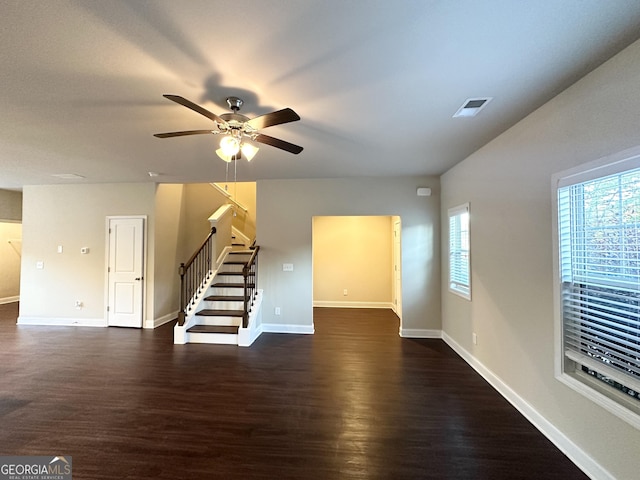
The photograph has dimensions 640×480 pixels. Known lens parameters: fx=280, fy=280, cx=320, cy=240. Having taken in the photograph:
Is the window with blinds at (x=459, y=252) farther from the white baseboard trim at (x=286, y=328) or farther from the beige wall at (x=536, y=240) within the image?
the white baseboard trim at (x=286, y=328)

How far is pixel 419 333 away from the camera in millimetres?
4711

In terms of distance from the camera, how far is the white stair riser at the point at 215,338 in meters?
4.39

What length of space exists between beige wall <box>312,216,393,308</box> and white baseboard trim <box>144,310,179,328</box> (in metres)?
3.20

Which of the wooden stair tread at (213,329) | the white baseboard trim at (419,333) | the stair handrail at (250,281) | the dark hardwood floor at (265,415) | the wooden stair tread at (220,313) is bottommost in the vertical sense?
the dark hardwood floor at (265,415)

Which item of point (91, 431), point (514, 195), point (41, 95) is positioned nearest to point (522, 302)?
point (514, 195)

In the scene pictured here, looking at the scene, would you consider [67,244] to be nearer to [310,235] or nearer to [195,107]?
[310,235]

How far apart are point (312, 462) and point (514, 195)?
9.32ft

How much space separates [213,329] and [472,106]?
449 centimetres

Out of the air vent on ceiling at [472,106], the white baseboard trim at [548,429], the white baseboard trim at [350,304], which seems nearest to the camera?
the white baseboard trim at [548,429]

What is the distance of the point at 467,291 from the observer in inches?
149

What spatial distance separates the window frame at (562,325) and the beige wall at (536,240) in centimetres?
5

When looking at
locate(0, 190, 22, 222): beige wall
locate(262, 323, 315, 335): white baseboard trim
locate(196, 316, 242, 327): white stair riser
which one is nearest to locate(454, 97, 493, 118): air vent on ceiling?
locate(262, 323, 315, 335): white baseboard trim

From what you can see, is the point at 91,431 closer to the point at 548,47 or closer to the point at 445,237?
the point at 548,47

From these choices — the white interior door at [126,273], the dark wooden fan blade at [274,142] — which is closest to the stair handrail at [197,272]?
the white interior door at [126,273]
